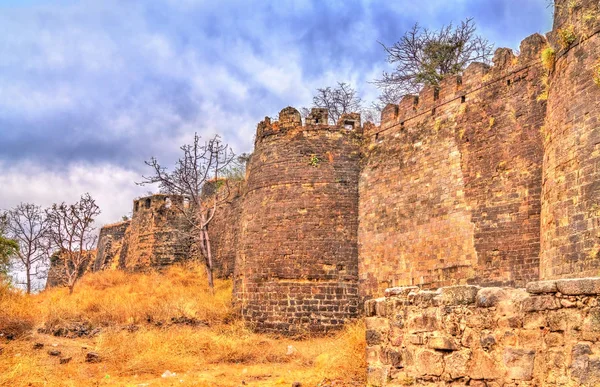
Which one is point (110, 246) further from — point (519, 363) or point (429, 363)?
point (519, 363)

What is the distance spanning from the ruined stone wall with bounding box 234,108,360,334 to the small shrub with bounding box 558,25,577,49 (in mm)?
7202

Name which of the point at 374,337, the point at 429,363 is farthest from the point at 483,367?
the point at 374,337

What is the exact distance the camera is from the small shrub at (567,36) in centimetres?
996

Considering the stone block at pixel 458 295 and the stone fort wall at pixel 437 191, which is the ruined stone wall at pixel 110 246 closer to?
the stone fort wall at pixel 437 191

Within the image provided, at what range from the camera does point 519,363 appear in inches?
160

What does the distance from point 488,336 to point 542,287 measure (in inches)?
24.0

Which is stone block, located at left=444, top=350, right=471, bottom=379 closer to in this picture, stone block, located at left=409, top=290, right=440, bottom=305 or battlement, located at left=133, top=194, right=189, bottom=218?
stone block, located at left=409, top=290, right=440, bottom=305

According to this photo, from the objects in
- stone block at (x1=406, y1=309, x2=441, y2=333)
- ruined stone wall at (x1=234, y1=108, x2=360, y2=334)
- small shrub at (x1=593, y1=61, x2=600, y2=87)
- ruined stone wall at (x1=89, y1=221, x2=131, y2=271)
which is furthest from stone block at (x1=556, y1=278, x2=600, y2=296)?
ruined stone wall at (x1=89, y1=221, x2=131, y2=271)

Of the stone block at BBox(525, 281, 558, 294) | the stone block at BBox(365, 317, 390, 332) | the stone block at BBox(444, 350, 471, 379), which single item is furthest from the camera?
the stone block at BBox(365, 317, 390, 332)

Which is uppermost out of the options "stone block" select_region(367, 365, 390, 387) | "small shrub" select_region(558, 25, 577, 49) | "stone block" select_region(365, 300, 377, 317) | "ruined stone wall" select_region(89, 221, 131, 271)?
"small shrub" select_region(558, 25, 577, 49)

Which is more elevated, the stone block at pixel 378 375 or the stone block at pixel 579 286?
the stone block at pixel 579 286

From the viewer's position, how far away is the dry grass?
32.2ft

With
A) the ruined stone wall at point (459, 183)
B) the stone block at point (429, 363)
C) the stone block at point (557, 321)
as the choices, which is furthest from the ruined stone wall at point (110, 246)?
the stone block at point (557, 321)

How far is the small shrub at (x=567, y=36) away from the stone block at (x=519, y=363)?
302 inches
